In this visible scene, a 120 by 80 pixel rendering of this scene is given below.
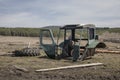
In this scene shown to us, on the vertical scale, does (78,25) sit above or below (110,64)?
above

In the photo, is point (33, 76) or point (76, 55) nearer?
point (33, 76)

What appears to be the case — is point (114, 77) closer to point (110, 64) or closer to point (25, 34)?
point (110, 64)

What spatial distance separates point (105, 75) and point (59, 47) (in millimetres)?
5418

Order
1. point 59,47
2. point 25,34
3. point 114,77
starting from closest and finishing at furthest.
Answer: point 114,77 → point 59,47 → point 25,34

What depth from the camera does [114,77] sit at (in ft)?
39.0

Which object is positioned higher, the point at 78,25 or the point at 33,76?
the point at 78,25

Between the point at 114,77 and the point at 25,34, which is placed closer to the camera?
the point at 114,77

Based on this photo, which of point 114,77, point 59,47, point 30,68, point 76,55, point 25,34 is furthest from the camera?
point 25,34

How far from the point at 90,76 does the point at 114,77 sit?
3.03 ft

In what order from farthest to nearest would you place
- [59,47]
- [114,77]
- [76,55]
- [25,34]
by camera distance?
[25,34] → [59,47] → [76,55] → [114,77]

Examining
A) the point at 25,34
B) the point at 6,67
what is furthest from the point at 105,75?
the point at 25,34

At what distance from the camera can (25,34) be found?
5806 cm

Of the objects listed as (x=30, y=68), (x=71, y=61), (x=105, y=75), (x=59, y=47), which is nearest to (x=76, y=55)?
(x=71, y=61)

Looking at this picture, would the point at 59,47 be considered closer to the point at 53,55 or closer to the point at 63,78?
the point at 53,55
